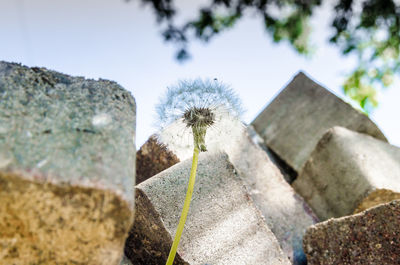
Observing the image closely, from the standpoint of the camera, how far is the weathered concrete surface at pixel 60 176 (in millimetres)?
655

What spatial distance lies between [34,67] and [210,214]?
91cm

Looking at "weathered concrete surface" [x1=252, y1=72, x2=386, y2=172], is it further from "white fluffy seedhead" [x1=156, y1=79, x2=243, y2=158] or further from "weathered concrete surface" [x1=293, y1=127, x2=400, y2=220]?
"white fluffy seedhead" [x1=156, y1=79, x2=243, y2=158]

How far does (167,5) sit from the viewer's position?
13.0 ft

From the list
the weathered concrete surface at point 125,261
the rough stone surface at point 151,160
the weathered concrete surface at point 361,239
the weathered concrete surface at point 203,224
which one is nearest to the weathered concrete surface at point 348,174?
the weathered concrete surface at point 361,239

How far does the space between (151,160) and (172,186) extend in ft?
1.89

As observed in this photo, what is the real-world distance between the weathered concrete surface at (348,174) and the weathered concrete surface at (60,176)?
1.72 meters

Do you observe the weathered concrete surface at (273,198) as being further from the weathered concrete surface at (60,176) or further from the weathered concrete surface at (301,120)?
the weathered concrete surface at (60,176)

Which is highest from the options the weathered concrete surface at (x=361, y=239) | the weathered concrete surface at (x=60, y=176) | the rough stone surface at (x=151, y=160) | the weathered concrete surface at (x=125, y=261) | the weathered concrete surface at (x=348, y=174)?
the rough stone surface at (x=151, y=160)

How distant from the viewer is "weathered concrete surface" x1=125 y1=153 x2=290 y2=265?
1342 millimetres

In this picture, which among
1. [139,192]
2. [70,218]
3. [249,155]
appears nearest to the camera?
[70,218]

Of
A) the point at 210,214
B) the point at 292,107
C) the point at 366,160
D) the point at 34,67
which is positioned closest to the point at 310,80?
the point at 292,107

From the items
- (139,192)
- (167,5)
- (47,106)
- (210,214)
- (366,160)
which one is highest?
(167,5)

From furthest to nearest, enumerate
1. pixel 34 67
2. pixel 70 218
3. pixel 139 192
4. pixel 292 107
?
1. pixel 292 107
2. pixel 139 192
3. pixel 34 67
4. pixel 70 218

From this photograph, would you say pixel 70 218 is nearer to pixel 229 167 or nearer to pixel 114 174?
pixel 114 174
